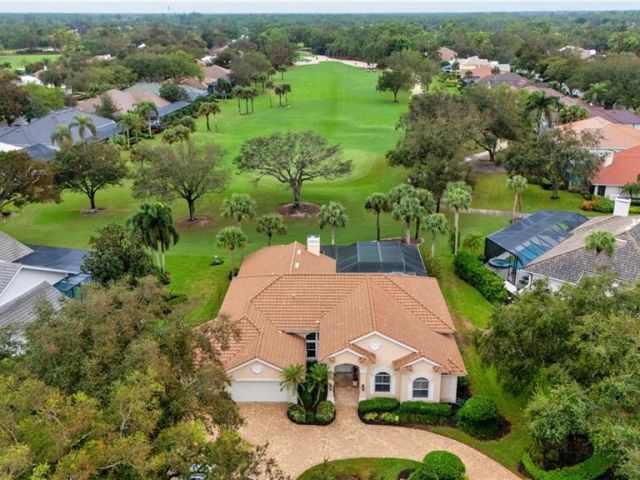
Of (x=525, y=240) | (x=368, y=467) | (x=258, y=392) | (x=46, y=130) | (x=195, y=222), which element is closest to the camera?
(x=368, y=467)

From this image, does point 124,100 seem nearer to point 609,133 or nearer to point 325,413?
point 609,133

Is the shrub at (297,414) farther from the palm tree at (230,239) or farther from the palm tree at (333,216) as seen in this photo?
the palm tree at (333,216)

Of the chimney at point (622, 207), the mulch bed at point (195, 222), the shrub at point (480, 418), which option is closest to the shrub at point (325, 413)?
the shrub at point (480, 418)

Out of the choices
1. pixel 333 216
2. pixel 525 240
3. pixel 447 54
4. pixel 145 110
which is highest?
pixel 447 54

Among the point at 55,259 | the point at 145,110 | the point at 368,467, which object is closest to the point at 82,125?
the point at 145,110

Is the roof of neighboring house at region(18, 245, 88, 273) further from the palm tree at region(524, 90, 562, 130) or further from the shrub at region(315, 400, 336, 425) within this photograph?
the palm tree at region(524, 90, 562, 130)

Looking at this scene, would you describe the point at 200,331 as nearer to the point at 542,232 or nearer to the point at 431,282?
the point at 431,282
